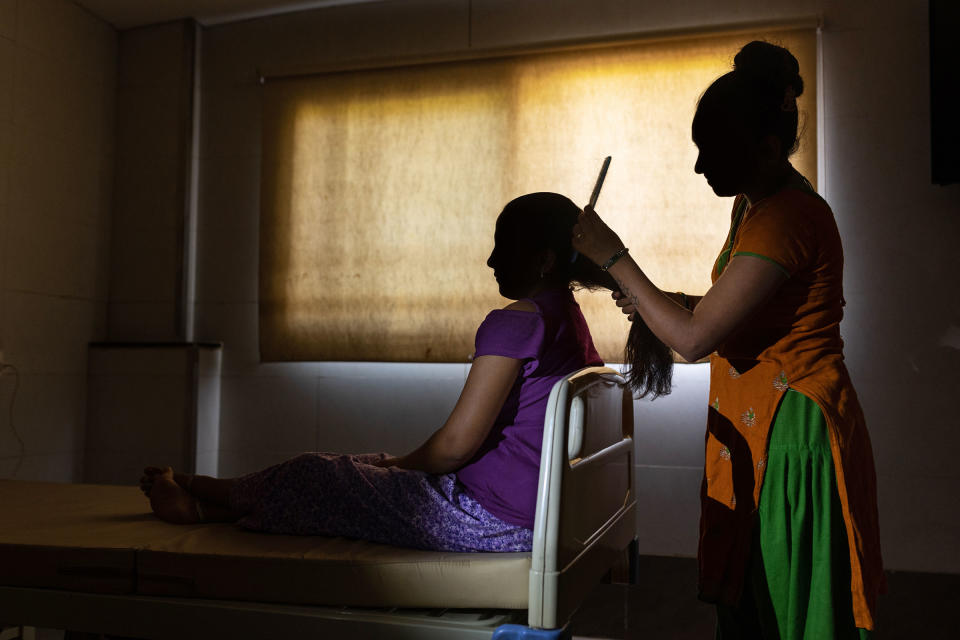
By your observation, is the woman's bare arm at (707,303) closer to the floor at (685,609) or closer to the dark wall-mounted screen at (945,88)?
the floor at (685,609)

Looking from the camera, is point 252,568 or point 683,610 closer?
point 252,568

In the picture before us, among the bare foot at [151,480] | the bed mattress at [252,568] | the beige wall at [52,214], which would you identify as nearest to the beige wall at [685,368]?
the beige wall at [52,214]

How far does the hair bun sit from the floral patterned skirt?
93 centimetres

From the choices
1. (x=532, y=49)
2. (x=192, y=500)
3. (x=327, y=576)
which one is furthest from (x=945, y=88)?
(x=192, y=500)

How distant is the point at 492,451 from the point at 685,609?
1512 mm

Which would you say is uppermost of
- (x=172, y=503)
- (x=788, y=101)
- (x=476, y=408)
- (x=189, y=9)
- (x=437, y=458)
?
(x=189, y=9)

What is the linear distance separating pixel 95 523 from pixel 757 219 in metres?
1.58

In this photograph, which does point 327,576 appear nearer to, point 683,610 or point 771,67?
point 771,67

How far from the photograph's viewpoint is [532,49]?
3.41 metres

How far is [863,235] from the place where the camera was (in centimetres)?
304

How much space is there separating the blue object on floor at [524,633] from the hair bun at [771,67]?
985 mm

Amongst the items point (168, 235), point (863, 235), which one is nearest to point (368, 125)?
point (168, 235)

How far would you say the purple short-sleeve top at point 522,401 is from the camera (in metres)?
1.51

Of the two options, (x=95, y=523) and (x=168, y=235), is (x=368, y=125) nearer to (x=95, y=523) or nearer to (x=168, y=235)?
(x=168, y=235)
